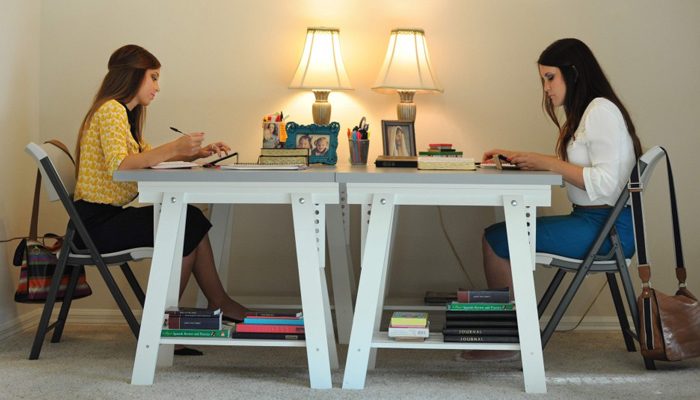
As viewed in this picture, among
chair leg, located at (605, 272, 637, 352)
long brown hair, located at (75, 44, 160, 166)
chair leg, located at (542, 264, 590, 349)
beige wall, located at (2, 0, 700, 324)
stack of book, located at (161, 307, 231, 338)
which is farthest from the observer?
beige wall, located at (2, 0, 700, 324)

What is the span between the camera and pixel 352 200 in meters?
2.93

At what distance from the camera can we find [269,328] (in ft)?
9.69

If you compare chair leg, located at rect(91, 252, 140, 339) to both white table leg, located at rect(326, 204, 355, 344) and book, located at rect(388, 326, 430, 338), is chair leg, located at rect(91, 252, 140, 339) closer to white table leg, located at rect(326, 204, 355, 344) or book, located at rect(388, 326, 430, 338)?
white table leg, located at rect(326, 204, 355, 344)

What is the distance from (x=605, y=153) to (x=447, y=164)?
532 mm

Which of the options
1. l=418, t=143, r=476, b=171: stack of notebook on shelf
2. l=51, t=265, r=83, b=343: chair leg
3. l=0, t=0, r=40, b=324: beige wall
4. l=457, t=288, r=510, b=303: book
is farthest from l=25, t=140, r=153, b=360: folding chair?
l=457, t=288, r=510, b=303: book

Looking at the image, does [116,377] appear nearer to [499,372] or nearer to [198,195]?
[198,195]

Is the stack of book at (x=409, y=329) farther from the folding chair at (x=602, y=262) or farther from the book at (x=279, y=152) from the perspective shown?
the book at (x=279, y=152)

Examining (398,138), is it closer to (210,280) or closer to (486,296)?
(210,280)

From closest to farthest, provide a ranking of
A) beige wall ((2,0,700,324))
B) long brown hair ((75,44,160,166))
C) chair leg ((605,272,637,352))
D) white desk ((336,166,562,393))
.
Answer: white desk ((336,166,562,393)) → long brown hair ((75,44,160,166)) → chair leg ((605,272,637,352)) → beige wall ((2,0,700,324))

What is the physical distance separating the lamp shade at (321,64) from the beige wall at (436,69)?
14cm

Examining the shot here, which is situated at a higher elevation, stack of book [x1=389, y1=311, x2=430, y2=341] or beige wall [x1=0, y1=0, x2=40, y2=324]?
beige wall [x1=0, y1=0, x2=40, y2=324]

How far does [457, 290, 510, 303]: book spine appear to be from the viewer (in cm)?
299

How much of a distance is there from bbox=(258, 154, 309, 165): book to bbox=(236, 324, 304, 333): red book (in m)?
0.62

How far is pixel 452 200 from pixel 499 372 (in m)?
0.66
